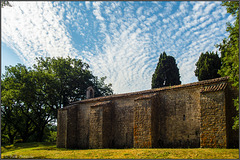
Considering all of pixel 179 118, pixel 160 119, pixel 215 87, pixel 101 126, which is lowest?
pixel 101 126

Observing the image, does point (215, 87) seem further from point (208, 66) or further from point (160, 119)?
point (208, 66)

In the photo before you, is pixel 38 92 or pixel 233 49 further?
pixel 38 92

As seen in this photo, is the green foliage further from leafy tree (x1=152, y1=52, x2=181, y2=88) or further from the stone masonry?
leafy tree (x1=152, y1=52, x2=181, y2=88)

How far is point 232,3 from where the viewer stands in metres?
11.6

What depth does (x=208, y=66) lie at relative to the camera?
29.0 meters

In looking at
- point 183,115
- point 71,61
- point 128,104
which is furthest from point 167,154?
point 71,61

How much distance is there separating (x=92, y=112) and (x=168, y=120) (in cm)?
757

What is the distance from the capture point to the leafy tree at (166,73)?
3244 centimetres

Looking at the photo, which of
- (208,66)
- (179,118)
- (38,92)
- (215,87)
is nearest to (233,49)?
(215,87)

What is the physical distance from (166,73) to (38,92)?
1961cm

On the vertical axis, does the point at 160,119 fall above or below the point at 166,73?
below

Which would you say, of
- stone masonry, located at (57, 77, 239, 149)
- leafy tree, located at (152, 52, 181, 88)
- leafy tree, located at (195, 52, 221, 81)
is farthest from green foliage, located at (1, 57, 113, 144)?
leafy tree, located at (195, 52, 221, 81)

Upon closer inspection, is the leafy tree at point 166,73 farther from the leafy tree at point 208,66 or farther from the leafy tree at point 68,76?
the leafy tree at point 68,76

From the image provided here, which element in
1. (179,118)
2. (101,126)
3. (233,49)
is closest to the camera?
(233,49)
